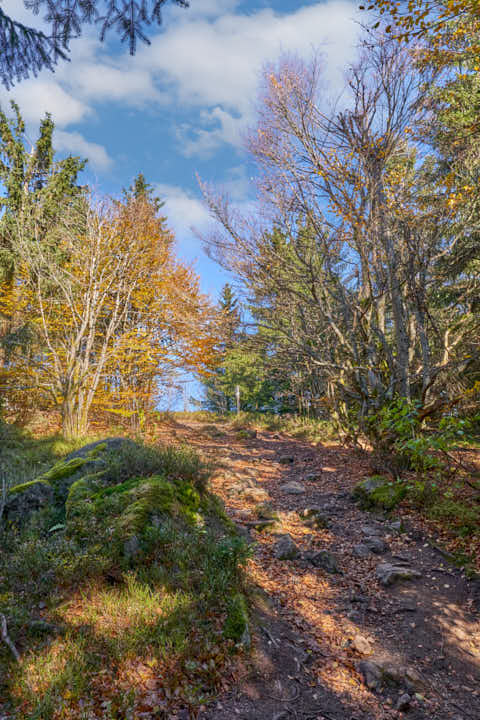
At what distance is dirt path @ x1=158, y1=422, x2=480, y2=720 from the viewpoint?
265 cm

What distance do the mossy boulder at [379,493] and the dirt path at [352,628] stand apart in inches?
10.1

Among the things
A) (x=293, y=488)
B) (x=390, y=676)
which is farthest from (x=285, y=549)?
(x=293, y=488)

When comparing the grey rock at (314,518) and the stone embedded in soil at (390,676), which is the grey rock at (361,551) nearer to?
the grey rock at (314,518)

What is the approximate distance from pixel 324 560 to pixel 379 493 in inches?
85.3

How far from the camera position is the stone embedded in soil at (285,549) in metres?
4.66

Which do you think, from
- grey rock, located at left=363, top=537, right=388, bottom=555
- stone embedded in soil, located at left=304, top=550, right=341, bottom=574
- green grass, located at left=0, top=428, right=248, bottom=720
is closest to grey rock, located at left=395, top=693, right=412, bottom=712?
green grass, located at left=0, top=428, right=248, bottom=720

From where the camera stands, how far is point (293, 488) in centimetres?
758

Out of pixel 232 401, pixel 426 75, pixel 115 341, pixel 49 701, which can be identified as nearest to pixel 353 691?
pixel 49 701

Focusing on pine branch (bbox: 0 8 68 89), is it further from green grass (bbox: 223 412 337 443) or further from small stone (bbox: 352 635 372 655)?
green grass (bbox: 223 412 337 443)

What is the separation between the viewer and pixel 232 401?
28.2 m

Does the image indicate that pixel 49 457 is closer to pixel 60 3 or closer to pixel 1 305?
pixel 60 3

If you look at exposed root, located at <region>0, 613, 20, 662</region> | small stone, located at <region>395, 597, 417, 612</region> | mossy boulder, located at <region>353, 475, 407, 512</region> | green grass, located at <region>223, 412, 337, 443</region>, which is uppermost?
green grass, located at <region>223, 412, 337, 443</region>

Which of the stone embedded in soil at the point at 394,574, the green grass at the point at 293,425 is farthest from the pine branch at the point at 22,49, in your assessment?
the green grass at the point at 293,425

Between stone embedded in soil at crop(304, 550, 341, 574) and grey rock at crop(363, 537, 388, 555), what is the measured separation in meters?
0.61
